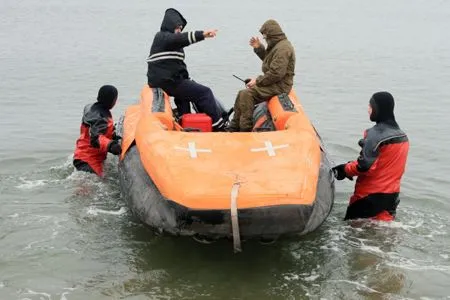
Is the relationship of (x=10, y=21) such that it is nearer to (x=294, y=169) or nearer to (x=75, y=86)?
(x=75, y=86)

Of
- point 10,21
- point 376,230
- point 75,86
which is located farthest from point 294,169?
A: point 10,21

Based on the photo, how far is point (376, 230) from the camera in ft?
22.6

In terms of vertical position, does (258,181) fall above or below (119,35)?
below

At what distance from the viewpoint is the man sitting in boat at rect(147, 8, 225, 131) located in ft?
27.0

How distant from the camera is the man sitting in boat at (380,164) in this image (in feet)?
21.2

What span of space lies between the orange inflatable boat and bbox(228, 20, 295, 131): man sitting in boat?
3.05ft

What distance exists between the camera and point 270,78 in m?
7.91

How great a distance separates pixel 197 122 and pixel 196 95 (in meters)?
0.58

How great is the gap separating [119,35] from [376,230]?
72.1 ft

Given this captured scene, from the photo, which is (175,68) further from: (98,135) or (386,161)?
(386,161)

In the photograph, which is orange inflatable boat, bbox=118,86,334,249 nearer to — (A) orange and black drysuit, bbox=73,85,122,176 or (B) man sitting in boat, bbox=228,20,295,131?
(A) orange and black drysuit, bbox=73,85,122,176

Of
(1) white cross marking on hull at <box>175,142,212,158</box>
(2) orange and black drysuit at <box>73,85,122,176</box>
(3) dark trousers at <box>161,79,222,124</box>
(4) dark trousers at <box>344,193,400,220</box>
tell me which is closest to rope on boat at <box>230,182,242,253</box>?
(1) white cross marking on hull at <box>175,142,212,158</box>

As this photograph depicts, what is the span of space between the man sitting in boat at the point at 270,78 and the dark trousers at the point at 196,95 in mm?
487

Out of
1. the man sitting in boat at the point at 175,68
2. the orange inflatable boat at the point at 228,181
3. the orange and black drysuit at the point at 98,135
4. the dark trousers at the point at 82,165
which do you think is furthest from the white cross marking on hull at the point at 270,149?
the dark trousers at the point at 82,165
